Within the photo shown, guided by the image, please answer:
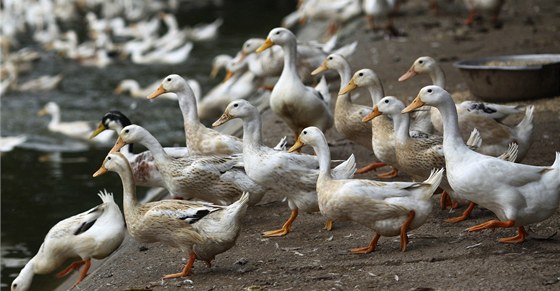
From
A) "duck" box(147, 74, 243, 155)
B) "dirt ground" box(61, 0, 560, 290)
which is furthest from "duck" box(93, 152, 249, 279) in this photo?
"duck" box(147, 74, 243, 155)

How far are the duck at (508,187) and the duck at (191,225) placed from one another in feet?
4.41

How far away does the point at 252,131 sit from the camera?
7.16 m

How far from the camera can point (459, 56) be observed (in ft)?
45.0

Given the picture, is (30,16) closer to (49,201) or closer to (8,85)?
(8,85)

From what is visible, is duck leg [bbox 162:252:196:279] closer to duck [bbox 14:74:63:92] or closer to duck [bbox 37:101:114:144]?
duck [bbox 37:101:114:144]

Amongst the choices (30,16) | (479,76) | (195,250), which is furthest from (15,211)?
(30,16)

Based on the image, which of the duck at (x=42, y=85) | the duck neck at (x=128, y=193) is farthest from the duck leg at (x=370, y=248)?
the duck at (x=42, y=85)

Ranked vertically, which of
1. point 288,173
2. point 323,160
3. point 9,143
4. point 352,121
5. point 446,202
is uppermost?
point 323,160

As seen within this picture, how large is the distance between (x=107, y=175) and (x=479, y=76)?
165 inches

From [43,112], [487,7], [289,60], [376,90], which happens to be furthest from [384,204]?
[487,7]

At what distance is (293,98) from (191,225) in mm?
2984

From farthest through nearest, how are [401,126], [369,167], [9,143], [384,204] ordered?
[9,143] → [369,167] → [401,126] → [384,204]

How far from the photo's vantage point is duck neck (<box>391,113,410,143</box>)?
7058mm

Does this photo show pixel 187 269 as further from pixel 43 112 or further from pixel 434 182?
pixel 43 112
